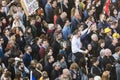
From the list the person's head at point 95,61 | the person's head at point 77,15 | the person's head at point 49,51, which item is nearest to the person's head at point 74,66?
the person's head at point 95,61

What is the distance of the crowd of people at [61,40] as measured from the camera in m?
14.0

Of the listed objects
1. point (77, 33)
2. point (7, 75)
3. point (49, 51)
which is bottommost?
point (7, 75)

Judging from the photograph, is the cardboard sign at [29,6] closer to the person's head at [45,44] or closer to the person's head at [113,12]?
the person's head at [45,44]

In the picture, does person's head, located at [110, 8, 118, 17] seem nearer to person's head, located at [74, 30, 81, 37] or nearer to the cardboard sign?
person's head, located at [74, 30, 81, 37]

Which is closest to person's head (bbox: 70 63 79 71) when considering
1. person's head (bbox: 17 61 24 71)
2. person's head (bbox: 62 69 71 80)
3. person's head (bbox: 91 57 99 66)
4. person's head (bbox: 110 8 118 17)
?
person's head (bbox: 62 69 71 80)

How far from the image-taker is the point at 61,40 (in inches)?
608

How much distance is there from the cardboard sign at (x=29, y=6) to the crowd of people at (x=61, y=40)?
16 centimetres

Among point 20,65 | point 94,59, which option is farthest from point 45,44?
point 94,59

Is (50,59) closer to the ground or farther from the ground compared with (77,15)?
closer to the ground

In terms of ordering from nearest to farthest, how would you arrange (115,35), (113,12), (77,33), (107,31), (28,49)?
(28,49), (77,33), (115,35), (107,31), (113,12)

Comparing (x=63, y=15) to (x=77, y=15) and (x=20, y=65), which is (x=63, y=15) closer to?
(x=77, y=15)

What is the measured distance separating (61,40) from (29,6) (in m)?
1.95

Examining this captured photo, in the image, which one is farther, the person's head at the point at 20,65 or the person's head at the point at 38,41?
the person's head at the point at 38,41

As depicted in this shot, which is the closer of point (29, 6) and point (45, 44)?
point (45, 44)
